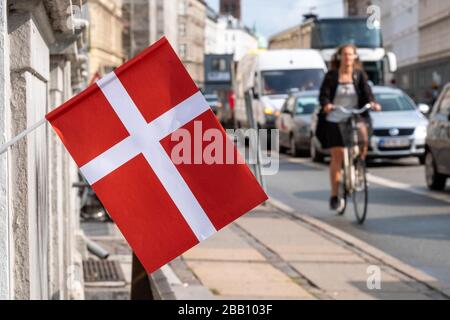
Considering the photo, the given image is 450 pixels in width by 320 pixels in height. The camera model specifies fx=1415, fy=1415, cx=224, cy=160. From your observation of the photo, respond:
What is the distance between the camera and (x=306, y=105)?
1077 inches

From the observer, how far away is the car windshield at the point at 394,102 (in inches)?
942

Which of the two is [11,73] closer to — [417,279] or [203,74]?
[417,279]

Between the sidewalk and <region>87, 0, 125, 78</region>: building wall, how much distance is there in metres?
9.79

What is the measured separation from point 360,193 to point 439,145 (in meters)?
3.85

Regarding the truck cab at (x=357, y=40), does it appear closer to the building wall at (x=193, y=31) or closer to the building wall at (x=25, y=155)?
the building wall at (x=193, y=31)

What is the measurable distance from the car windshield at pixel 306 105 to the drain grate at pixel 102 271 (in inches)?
674

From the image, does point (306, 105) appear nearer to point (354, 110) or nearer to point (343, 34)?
point (343, 34)

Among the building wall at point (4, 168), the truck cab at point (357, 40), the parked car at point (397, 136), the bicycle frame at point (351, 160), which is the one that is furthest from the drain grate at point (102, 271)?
the truck cab at point (357, 40)

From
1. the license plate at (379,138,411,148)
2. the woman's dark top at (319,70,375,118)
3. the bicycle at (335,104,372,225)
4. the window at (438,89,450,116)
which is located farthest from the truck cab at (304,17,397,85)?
the woman's dark top at (319,70,375,118)

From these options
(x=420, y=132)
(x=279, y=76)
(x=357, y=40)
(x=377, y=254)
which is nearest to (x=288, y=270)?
(x=377, y=254)

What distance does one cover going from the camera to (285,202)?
625 inches

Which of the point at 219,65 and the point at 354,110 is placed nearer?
the point at 354,110
